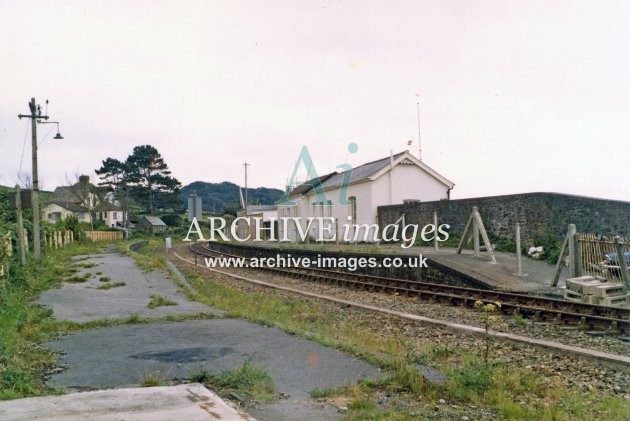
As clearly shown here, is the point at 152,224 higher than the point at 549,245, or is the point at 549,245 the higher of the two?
the point at 152,224

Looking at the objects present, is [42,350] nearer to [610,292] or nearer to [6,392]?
[6,392]

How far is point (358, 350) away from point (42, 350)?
150 inches

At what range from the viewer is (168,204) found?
75.2 m

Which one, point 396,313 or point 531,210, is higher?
point 531,210

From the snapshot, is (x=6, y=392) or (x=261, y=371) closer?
(x=6, y=392)

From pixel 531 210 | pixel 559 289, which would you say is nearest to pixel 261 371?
pixel 559 289

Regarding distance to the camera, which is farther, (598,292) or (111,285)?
(111,285)

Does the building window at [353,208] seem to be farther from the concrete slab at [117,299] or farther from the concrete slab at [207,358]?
the concrete slab at [207,358]

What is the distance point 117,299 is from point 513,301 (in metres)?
8.30

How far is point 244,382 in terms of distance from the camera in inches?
192

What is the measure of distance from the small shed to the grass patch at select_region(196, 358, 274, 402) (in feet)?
224

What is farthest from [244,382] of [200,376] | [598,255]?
[598,255]

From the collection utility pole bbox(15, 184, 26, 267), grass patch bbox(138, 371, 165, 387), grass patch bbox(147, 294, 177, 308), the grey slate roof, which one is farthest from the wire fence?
the grey slate roof

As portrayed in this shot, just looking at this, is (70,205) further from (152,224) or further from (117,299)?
(117,299)
